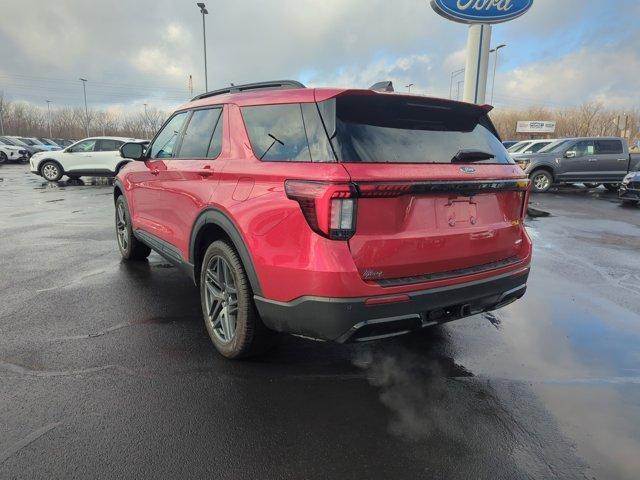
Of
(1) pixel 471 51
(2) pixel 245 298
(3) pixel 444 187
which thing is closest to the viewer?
(3) pixel 444 187

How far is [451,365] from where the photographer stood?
344cm

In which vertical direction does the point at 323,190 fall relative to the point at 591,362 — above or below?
above

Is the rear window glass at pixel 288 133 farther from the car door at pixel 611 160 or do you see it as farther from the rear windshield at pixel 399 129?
the car door at pixel 611 160

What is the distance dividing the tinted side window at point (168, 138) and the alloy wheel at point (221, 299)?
60.6 inches

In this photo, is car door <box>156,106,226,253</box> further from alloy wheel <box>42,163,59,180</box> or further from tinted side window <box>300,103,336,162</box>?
alloy wheel <box>42,163,59,180</box>

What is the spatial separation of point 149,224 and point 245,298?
7.78ft

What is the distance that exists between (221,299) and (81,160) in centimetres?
1752

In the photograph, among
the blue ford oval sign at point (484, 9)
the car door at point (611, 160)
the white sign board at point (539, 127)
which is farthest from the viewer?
the white sign board at point (539, 127)

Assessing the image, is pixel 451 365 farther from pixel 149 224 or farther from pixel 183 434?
pixel 149 224

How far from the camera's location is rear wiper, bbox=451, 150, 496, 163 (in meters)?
3.01

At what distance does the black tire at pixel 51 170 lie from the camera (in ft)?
59.9

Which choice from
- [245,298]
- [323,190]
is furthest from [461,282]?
[245,298]

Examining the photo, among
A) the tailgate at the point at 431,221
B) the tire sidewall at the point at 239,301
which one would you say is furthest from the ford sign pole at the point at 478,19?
the tire sidewall at the point at 239,301

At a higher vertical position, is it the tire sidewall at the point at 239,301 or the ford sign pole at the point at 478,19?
the ford sign pole at the point at 478,19
